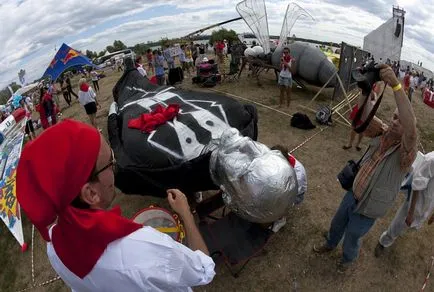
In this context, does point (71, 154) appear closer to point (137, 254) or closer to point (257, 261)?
point (137, 254)

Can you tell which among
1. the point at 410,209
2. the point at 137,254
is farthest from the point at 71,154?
the point at 410,209

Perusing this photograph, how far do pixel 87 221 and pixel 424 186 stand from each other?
11.7 feet

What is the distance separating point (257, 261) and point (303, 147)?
11.6 ft

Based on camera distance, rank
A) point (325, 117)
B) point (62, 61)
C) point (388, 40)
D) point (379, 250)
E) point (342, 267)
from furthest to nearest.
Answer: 1. point (62, 61)
2. point (388, 40)
3. point (325, 117)
4. point (379, 250)
5. point (342, 267)

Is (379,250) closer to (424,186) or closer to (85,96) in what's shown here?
(424,186)

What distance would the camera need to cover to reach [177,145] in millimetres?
3930

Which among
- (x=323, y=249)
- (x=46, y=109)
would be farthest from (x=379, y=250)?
(x=46, y=109)

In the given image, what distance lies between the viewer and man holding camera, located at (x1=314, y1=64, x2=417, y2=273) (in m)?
2.42

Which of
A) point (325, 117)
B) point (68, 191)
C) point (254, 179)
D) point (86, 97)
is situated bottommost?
point (325, 117)

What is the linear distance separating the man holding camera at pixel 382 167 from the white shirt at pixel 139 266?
2.13 metres

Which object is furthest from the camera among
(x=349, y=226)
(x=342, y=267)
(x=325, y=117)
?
(x=325, y=117)

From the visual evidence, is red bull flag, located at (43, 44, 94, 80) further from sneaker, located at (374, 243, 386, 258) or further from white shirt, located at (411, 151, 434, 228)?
white shirt, located at (411, 151, 434, 228)

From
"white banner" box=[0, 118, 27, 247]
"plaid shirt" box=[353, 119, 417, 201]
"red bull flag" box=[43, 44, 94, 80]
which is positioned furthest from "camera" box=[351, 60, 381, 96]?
"red bull flag" box=[43, 44, 94, 80]

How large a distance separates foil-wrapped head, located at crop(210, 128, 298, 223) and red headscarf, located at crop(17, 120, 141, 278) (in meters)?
2.05
